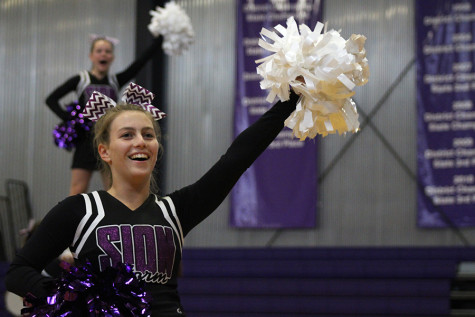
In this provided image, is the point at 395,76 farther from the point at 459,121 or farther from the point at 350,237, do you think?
the point at 350,237

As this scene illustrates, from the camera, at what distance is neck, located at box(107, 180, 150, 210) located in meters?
2.06

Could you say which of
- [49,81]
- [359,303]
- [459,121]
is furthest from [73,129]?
[49,81]

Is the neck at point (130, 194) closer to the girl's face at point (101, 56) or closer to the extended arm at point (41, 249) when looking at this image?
the extended arm at point (41, 249)

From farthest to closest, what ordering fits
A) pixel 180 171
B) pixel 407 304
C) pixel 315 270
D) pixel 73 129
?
pixel 180 171 < pixel 315 270 < pixel 407 304 < pixel 73 129

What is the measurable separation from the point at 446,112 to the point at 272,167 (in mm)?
1602

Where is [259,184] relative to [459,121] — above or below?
below

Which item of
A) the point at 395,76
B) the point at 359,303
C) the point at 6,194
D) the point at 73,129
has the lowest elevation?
the point at 359,303

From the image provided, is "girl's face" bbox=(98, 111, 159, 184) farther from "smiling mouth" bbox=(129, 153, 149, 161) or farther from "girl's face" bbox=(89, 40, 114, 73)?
"girl's face" bbox=(89, 40, 114, 73)

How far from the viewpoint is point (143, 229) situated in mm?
2006

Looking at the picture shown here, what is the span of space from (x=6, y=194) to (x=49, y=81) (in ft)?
4.05

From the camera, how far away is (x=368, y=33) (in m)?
7.57

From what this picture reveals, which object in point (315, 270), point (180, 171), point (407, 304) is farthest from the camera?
point (180, 171)

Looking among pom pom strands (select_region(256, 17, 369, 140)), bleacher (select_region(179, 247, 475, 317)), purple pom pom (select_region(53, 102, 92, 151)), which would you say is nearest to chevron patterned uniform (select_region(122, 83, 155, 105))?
pom pom strands (select_region(256, 17, 369, 140))

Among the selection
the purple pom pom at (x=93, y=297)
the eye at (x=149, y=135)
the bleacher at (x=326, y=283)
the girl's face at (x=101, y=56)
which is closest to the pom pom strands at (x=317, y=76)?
the eye at (x=149, y=135)
